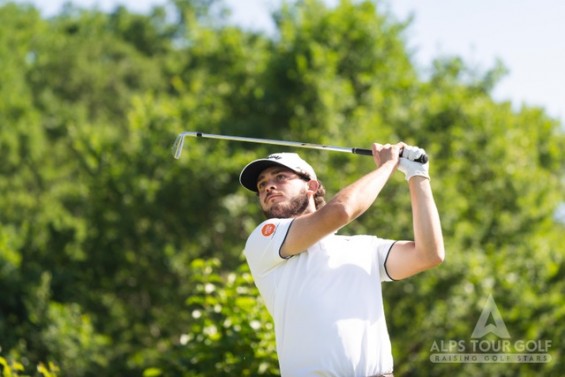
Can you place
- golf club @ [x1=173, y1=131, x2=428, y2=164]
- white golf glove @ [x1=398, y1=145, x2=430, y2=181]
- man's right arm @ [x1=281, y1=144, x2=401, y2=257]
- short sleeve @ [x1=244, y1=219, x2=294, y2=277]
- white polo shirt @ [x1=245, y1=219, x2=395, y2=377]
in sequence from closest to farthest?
1. white polo shirt @ [x1=245, y1=219, x2=395, y2=377]
2. man's right arm @ [x1=281, y1=144, x2=401, y2=257]
3. short sleeve @ [x1=244, y1=219, x2=294, y2=277]
4. white golf glove @ [x1=398, y1=145, x2=430, y2=181]
5. golf club @ [x1=173, y1=131, x2=428, y2=164]

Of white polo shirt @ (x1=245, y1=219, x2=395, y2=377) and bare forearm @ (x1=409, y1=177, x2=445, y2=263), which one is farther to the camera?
bare forearm @ (x1=409, y1=177, x2=445, y2=263)

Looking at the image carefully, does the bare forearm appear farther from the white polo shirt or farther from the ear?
the ear

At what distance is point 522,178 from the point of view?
25.0 meters

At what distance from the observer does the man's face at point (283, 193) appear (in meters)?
5.23

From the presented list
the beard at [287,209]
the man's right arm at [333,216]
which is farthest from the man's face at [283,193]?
the man's right arm at [333,216]

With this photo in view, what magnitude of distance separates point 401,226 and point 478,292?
197 centimetres

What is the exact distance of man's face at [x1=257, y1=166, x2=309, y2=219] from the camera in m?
5.23

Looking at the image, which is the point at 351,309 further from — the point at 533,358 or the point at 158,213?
the point at 158,213

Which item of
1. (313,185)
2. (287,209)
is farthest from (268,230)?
(313,185)

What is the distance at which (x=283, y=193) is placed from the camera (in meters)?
5.27

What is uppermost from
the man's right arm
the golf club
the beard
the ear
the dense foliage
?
the dense foliage

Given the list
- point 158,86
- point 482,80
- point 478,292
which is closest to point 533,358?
point 478,292

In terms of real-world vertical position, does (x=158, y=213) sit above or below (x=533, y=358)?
above

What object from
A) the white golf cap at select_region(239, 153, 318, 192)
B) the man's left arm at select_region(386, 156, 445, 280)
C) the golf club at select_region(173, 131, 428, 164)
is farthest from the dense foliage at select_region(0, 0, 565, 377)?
the man's left arm at select_region(386, 156, 445, 280)
